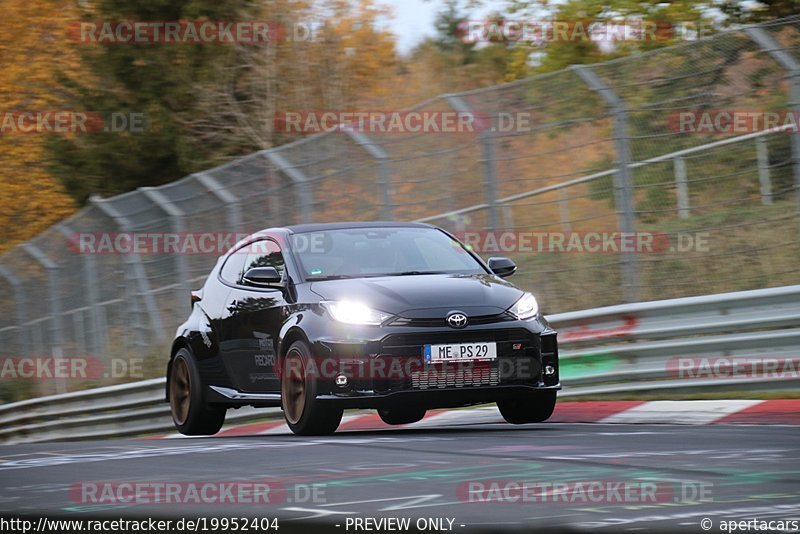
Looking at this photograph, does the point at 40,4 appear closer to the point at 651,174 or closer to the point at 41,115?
the point at 41,115

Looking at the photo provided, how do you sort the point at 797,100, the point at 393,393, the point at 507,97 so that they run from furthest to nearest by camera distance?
the point at 507,97, the point at 797,100, the point at 393,393

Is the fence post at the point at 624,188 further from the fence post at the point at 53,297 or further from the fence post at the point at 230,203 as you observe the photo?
the fence post at the point at 53,297

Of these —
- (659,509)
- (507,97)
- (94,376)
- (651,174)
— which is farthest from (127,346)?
(659,509)

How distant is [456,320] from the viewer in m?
9.50

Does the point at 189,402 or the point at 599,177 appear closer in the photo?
the point at 189,402

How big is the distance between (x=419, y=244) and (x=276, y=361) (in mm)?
1430

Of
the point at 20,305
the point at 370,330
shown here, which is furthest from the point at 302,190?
the point at 20,305

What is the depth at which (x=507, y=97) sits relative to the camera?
13.2 m

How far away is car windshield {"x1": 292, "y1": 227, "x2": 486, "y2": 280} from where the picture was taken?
411 inches

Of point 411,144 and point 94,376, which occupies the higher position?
point 411,144

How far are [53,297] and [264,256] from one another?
450 inches

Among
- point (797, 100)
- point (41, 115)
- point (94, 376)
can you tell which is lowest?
point (94, 376)

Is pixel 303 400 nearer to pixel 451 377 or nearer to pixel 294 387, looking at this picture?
pixel 294 387

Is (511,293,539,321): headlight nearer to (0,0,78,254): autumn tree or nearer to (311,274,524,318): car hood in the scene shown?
(311,274,524,318): car hood
